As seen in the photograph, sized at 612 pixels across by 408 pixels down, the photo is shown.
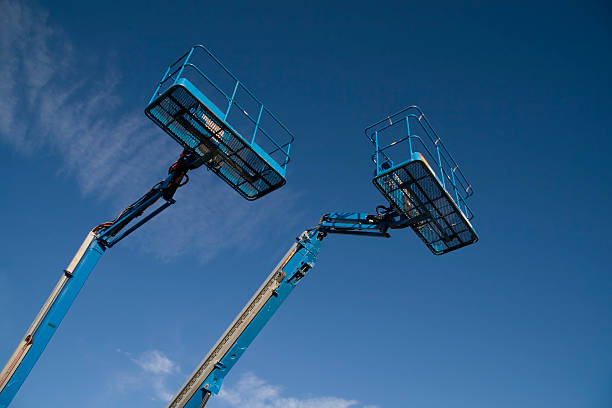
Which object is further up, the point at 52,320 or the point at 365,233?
the point at 365,233

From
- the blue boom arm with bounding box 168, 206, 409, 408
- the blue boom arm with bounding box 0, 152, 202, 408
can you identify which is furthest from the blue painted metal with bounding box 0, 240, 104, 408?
the blue boom arm with bounding box 168, 206, 409, 408

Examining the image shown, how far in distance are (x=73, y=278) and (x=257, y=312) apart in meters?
4.57

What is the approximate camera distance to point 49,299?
30.0 ft

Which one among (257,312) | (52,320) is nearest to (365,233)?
(257,312)

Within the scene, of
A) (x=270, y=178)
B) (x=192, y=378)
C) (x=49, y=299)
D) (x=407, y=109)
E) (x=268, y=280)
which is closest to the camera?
(x=192, y=378)

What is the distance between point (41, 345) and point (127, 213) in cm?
342

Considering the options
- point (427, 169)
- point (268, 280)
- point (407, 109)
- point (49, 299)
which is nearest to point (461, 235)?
point (427, 169)

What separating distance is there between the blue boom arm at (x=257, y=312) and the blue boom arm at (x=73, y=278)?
316 centimetres

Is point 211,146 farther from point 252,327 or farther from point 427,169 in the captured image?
point 427,169

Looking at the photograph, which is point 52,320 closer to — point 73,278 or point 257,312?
point 73,278

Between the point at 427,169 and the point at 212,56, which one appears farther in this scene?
the point at 212,56

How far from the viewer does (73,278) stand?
30.7 feet

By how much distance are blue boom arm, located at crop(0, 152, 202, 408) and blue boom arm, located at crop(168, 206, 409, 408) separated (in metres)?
3.16

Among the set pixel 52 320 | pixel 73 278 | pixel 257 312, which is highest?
pixel 257 312
